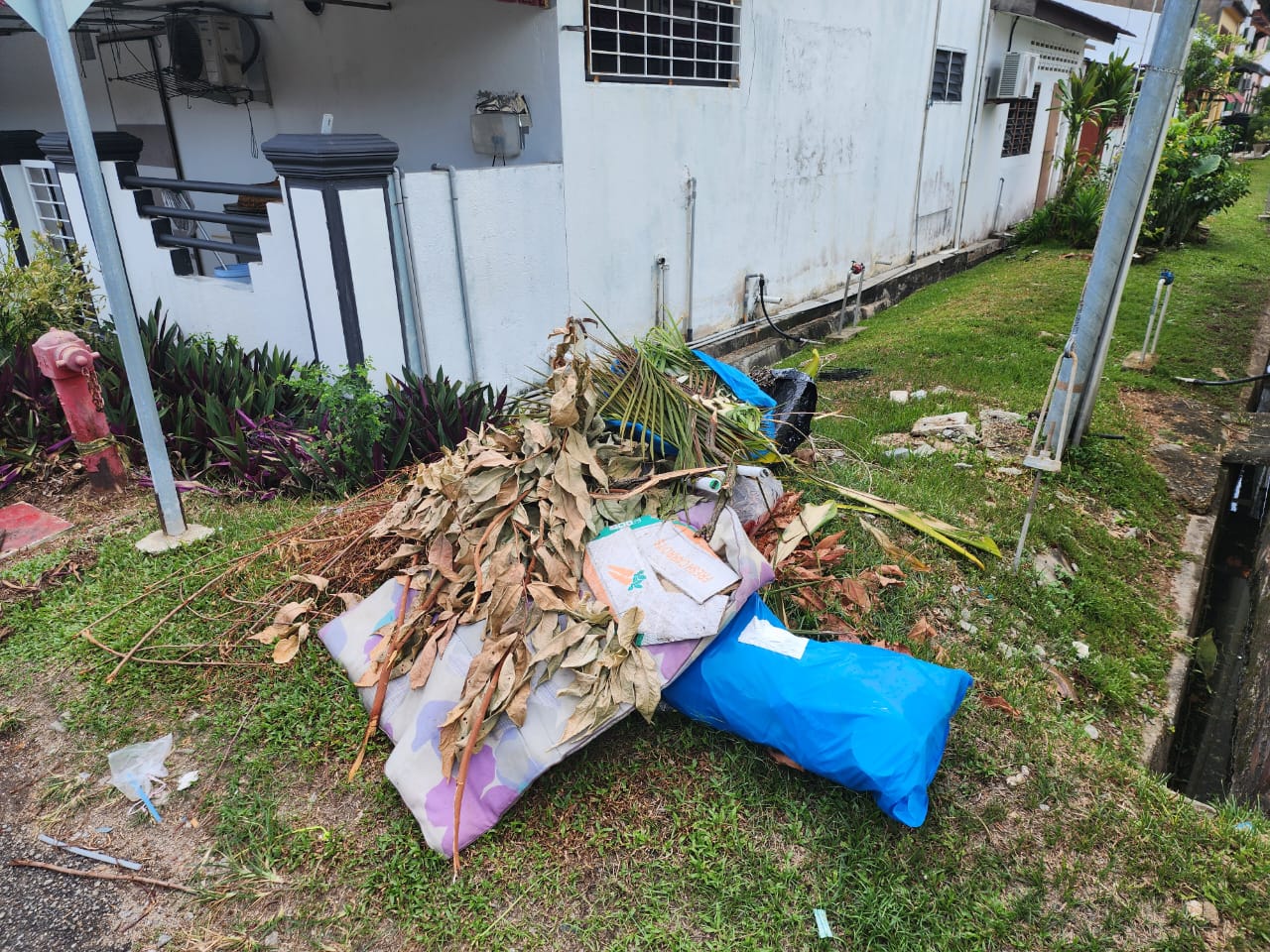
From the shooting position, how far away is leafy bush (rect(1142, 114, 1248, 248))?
473 inches

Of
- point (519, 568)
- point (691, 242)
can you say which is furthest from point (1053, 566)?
point (691, 242)

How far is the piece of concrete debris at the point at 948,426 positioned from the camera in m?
5.50

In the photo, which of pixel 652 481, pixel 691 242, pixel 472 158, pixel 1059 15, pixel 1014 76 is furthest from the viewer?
pixel 1059 15

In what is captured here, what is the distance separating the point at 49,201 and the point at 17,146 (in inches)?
17.9

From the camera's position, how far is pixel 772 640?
8.40ft

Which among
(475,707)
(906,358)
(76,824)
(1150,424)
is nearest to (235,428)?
(76,824)

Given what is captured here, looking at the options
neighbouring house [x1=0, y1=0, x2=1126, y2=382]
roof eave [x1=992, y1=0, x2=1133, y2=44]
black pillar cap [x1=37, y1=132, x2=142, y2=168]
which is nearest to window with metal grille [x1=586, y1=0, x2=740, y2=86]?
neighbouring house [x1=0, y1=0, x2=1126, y2=382]

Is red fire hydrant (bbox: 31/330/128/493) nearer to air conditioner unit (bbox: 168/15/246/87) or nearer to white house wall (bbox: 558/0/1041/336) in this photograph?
white house wall (bbox: 558/0/1041/336)

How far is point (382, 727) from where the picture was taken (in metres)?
2.60

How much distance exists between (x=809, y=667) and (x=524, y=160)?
4.91 m

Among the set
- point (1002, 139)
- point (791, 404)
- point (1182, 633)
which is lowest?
point (1182, 633)

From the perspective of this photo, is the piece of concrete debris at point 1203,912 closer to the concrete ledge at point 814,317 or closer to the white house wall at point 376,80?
the white house wall at point 376,80

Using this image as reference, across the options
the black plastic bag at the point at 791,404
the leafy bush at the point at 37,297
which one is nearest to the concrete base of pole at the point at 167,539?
the leafy bush at the point at 37,297

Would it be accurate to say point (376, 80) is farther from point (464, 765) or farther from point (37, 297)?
point (464, 765)
